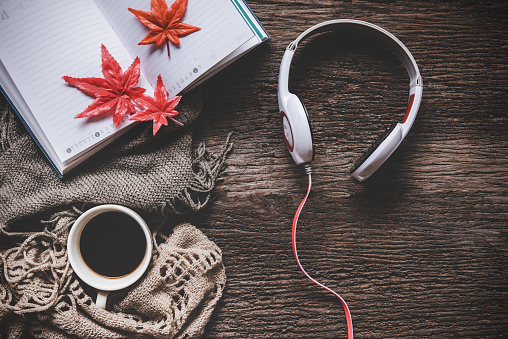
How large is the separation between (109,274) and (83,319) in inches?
4.5

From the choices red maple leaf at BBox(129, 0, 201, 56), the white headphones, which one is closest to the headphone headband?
the white headphones

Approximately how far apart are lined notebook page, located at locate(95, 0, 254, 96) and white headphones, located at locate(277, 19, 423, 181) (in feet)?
0.39

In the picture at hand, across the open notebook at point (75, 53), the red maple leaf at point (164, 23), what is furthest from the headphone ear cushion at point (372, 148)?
the red maple leaf at point (164, 23)

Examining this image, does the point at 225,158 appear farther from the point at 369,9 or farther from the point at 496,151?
the point at 496,151

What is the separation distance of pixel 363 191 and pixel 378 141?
0.43 feet

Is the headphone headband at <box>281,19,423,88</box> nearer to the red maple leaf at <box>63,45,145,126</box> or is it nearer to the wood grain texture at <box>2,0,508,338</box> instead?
the wood grain texture at <box>2,0,508,338</box>

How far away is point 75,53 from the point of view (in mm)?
638

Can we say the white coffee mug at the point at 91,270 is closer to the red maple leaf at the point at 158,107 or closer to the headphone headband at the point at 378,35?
the red maple leaf at the point at 158,107

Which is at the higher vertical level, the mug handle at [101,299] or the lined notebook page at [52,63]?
the lined notebook page at [52,63]

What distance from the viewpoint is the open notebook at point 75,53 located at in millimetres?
631

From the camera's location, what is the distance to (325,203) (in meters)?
0.71

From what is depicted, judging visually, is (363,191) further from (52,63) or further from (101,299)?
(52,63)

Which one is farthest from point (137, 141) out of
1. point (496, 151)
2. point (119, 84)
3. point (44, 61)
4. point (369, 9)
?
point (496, 151)

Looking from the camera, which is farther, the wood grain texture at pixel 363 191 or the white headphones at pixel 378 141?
the wood grain texture at pixel 363 191
